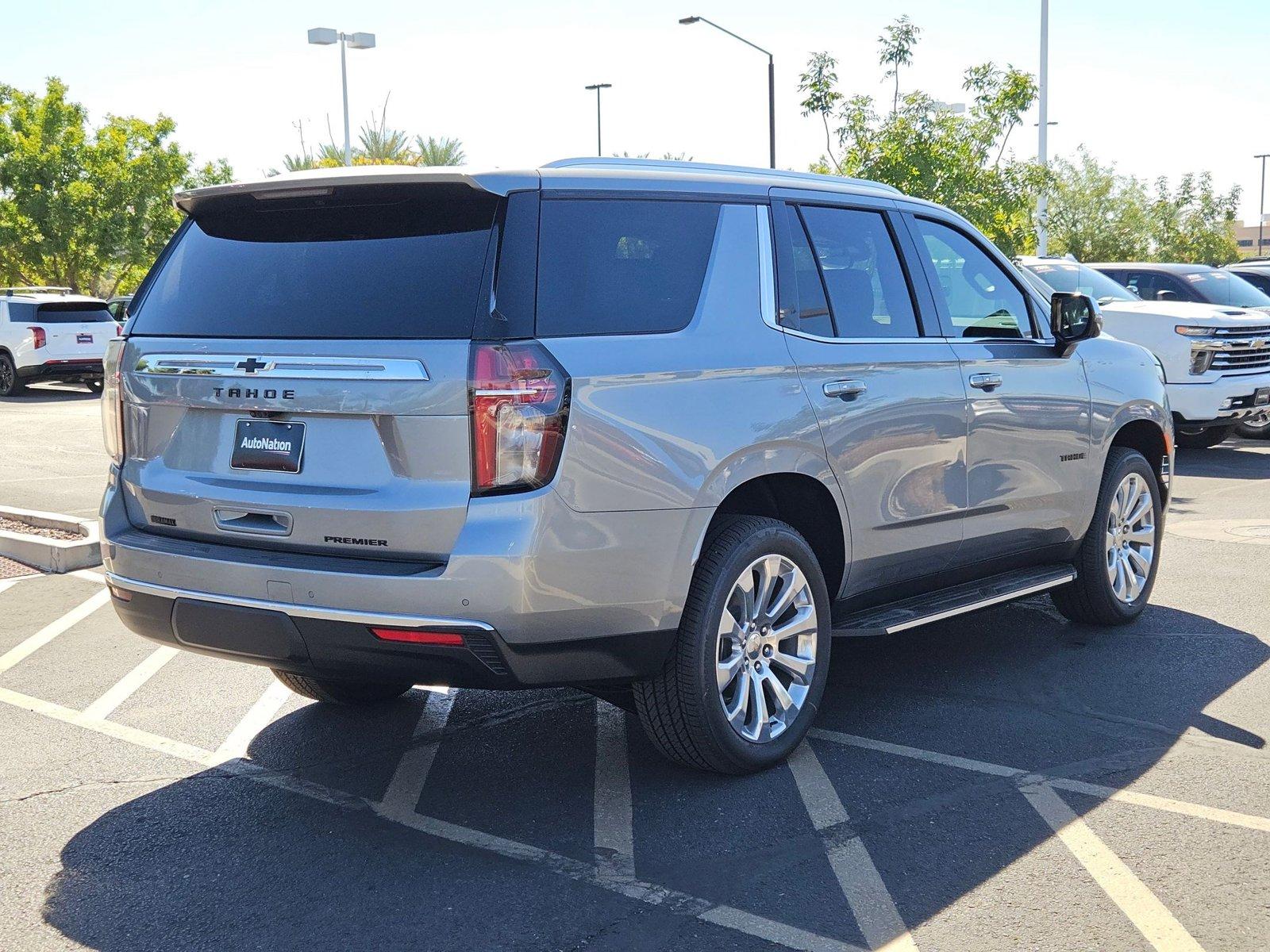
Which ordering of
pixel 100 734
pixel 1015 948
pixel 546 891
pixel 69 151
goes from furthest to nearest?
pixel 69 151 → pixel 100 734 → pixel 546 891 → pixel 1015 948

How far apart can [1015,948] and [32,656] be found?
15.6 ft

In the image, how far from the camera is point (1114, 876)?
385 cm

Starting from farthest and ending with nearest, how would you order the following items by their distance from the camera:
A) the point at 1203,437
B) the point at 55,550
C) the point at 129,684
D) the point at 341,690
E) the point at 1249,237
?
the point at 1249,237
the point at 1203,437
the point at 55,550
the point at 129,684
the point at 341,690

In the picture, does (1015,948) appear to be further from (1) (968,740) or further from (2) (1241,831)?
(1) (968,740)

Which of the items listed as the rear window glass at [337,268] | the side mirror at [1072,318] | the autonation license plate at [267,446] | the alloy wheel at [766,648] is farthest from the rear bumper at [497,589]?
the side mirror at [1072,318]

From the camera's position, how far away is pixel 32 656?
643 centimetres

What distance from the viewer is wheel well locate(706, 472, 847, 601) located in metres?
4.78

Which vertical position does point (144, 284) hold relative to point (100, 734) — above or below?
above

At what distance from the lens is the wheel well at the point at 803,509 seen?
478 cm

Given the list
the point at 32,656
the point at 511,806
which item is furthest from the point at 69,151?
the point at 511,806

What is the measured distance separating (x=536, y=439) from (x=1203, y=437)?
12687 millimetres

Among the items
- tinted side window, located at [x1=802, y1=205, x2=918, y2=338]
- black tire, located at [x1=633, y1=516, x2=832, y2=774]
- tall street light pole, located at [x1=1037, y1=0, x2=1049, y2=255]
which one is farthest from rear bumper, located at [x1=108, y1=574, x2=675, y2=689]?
tall street light pole, located at [x1=1037, y1=0, x2=1049, y2=255]

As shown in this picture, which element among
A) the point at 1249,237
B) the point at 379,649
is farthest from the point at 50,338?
the point at 1249,237

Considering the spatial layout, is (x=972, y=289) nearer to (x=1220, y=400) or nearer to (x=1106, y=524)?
(x=1106, y=524)
